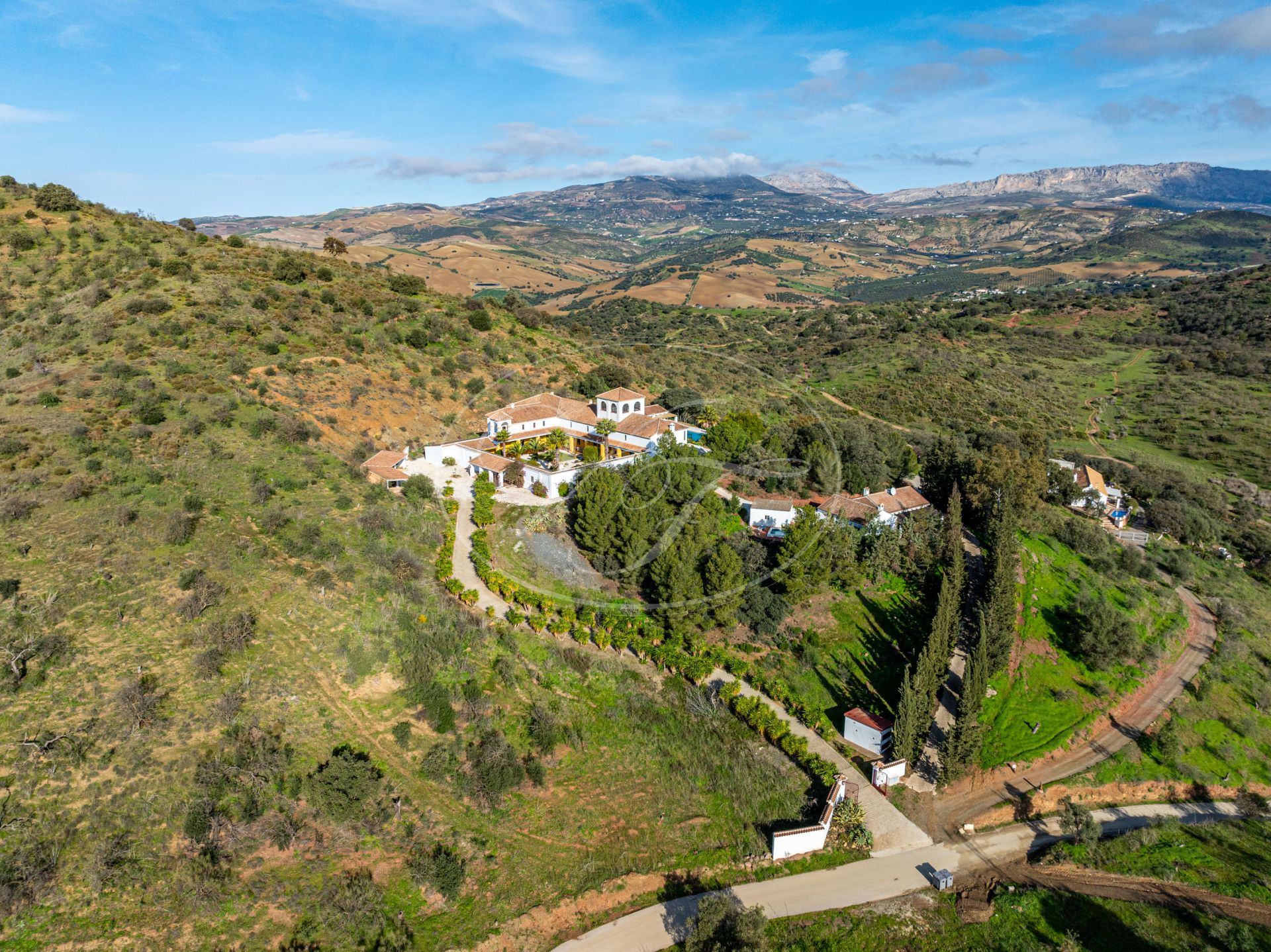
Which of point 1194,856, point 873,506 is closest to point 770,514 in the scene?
point 873,506

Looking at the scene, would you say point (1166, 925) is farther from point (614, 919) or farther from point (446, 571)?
point (446, 571)

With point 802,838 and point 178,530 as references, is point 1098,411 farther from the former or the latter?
point 178,530

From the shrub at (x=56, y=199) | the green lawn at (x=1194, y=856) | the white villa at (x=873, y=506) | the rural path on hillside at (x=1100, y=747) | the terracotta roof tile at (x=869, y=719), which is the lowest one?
the green lawn at (x=1194, y=856)

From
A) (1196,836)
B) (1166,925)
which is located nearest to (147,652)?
(1166,925)

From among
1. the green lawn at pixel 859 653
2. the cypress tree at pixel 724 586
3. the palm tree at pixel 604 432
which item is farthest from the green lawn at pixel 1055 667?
the palm tree at pixel 604 432

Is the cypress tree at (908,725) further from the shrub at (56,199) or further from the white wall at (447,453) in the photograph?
the shrub at (56,199)

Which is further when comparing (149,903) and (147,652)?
(147,652)

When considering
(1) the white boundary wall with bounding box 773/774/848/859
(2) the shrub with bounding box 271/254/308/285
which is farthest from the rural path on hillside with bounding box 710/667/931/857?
(2) the shrub with bounding box 271/254/308/285
